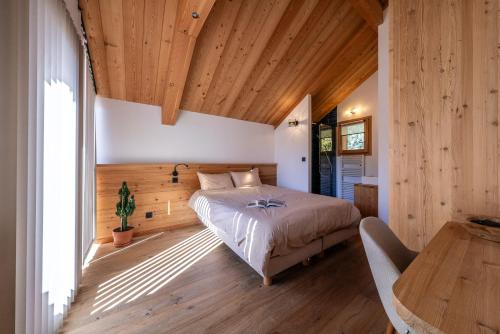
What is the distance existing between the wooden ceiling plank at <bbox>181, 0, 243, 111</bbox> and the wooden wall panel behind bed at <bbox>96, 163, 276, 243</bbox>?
1.28m

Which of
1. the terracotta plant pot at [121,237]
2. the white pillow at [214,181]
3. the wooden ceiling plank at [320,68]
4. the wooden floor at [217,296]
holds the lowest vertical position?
the wooden floor at [217,296]

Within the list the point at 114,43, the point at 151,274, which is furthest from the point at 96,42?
the point at 151,274

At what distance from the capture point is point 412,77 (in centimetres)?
149

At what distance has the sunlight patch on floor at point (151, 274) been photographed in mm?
1522

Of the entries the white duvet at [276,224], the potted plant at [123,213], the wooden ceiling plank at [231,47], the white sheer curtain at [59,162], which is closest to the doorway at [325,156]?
the white duvet at [276,224]

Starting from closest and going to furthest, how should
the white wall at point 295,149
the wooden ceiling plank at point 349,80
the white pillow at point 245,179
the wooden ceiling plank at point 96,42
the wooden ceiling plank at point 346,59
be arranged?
the wooden ceiling plank at point 96,42, the wooden ceiling plank at point 346,59, the wooden ceiling plank at point 349,80, the white pillow at point 245,179, the white wall at point 295,149

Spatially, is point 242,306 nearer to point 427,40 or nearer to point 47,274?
point 47,274

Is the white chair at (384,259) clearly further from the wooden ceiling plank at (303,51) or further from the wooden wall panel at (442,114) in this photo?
the wooden ceiling plank at (303,51)

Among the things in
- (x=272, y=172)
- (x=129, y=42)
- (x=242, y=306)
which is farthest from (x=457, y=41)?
(x=272, y=172)

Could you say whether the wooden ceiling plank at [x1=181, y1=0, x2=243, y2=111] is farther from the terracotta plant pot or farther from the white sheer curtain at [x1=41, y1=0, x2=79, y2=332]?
the terracotta plant pot

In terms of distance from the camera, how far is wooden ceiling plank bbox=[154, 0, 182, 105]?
5.97 feet

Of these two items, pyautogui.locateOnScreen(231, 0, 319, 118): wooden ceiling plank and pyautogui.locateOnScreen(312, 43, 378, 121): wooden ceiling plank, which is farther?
pyautogui.locateOnScreen(312, 43, 378, 121): wooden ceiling plank

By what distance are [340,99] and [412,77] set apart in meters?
3.02

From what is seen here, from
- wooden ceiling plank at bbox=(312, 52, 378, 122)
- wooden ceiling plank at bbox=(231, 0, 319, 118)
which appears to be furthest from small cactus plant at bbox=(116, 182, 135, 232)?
wooden ceiling plank at bbox=(312, 52, 378, 122)
